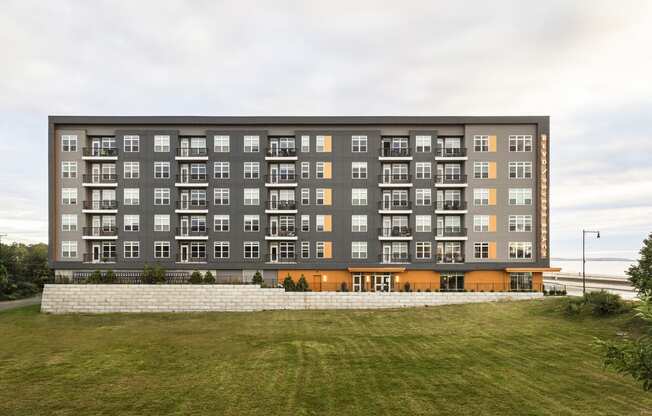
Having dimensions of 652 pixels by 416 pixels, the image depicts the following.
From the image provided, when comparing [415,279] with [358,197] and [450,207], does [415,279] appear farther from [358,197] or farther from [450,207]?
[358,197]

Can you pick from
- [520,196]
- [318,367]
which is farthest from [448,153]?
[318,367]

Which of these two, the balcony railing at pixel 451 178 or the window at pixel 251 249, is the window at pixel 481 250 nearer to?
the balcony railing at pixel 451 178

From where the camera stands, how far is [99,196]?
45.5 m

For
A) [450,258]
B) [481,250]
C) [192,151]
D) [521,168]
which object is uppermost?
[192,151]

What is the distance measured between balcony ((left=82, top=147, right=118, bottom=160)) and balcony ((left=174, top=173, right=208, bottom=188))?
7949 mm

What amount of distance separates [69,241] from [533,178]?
182 ft

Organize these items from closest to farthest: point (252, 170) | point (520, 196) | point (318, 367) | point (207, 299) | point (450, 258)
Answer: point (318, 367) < point (207, 299) < point (450, 258) < point (520, 196) < point (252, 170)

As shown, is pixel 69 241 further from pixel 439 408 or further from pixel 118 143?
pixel 439 408

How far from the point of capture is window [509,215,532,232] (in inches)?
1745

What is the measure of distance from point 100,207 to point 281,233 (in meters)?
21.8

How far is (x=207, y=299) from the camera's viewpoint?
3847 centimetres

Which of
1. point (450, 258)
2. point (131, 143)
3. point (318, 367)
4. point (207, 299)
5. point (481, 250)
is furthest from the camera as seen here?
point (131, 143)

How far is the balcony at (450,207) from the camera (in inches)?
1742

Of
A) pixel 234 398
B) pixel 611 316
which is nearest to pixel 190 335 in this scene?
pixel 234 398
